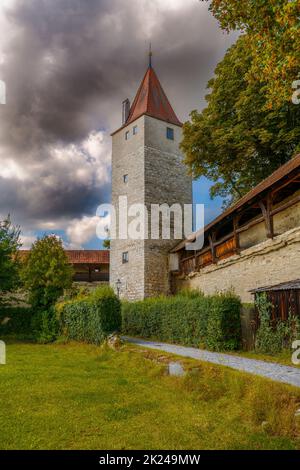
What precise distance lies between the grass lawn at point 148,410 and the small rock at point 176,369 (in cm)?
15

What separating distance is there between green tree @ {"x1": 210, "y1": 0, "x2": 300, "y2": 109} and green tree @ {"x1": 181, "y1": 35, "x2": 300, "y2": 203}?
597cm

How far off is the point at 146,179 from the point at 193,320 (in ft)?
42.2

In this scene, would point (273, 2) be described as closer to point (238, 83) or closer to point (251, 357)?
point (251, 357)

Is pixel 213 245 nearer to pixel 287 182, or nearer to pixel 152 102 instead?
pixel 287 182

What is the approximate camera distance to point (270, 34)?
24.3 ft

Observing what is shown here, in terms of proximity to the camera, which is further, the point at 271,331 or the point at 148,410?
the point at 271,331

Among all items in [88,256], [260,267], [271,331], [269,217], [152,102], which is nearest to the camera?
[271,331]

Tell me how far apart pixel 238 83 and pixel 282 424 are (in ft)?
48.1

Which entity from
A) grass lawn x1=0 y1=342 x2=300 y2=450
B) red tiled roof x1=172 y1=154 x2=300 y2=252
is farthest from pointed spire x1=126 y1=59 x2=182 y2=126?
grass lawn x1=0 y1=342 x2=300 y2=450

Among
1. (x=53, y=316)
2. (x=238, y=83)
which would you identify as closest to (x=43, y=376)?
(x=53, y=316)

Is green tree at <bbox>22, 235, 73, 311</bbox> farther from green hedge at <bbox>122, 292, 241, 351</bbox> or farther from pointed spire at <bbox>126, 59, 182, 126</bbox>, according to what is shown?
pointed spire at <bbox>126, 59, 182, 126</bbox>

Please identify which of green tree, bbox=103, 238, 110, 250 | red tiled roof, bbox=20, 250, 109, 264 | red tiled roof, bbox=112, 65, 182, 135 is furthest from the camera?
green tree, bbox=103, 238, 110, 250

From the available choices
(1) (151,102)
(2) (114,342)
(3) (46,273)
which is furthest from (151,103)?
(2) (114,342)

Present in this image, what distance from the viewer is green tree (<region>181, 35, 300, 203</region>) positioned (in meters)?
14.2
